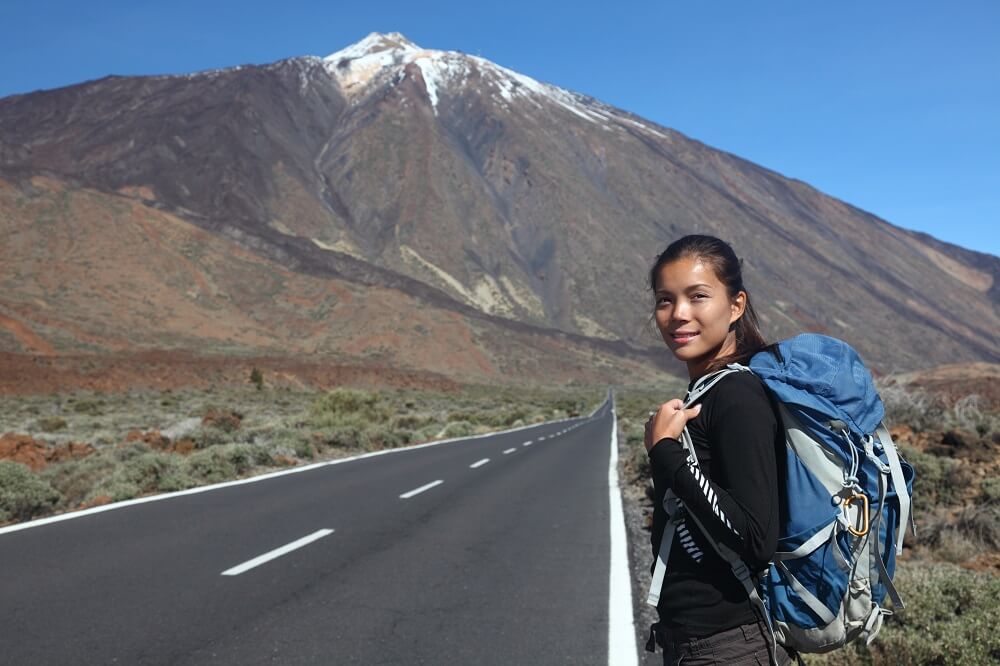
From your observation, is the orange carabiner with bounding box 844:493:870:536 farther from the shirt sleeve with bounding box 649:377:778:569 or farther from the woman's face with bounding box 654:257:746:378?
the woman's face with bounding box 654:257:746:378

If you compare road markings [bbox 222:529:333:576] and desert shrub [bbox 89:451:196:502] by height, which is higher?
desert shrub [bbox 89:451:196:502]

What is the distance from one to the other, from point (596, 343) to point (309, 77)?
95.7m

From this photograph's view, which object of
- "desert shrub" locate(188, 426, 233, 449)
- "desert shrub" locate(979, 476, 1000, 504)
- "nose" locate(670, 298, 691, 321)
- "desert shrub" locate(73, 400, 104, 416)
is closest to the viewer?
"nose" locate(670, 298, 691, 321)

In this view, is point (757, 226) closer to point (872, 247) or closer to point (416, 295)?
point (872, 247)

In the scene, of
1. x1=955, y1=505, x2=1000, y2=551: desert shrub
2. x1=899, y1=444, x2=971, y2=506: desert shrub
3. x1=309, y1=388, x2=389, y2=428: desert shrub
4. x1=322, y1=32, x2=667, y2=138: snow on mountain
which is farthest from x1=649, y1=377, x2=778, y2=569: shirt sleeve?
x1=322, y1=32, x2=667, y2=138: snow on mountain

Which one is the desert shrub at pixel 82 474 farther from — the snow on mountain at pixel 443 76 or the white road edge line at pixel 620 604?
the snow on mountain at pixel 443 76

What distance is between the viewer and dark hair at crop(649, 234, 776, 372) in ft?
7.90

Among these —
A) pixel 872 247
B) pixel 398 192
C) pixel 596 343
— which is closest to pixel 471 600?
pixel 596 343

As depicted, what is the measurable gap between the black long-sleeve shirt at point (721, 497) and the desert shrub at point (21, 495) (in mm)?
9897

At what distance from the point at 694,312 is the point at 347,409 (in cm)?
2789

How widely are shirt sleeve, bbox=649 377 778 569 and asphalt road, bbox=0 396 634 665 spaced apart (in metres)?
3.08

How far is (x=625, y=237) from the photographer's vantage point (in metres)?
129

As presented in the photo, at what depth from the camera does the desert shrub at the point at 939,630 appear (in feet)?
14.2

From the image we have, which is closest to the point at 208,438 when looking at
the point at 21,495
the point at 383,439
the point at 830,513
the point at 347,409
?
the point at 383,439
